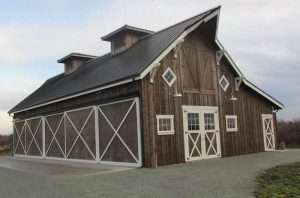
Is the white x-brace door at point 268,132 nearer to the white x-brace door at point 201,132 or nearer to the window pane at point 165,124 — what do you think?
the white x-brace door at point 201,132

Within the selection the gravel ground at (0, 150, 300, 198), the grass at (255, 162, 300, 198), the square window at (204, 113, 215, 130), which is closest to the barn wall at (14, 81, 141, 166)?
the gravel ground at (0, 150, 300, 198)

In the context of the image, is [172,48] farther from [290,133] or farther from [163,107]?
[290,133]

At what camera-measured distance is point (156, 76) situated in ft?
45.2

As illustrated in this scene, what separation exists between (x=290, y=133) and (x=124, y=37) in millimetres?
12513

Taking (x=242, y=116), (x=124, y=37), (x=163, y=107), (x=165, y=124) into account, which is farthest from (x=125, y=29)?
(x=242, y=116)

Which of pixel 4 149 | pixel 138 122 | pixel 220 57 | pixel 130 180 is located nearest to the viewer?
pixel 130 180

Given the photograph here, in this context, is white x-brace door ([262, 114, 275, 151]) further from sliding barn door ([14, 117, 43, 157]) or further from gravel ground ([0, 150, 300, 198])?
sliding barn door ([14, 117, 43, 157])

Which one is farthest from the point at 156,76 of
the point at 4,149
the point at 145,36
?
the point at 4,149

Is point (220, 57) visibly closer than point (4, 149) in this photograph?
Yes

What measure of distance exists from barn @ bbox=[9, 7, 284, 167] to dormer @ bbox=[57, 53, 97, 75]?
5049 mm

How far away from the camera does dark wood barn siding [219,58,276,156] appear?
54.0ft

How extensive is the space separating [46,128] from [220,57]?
995 cm

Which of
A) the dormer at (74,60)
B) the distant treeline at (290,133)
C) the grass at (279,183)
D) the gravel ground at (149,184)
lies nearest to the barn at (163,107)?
the gravel ground at (149,184)

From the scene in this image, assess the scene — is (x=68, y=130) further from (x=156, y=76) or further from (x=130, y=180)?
(x=130, y=180)
